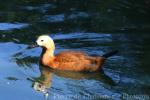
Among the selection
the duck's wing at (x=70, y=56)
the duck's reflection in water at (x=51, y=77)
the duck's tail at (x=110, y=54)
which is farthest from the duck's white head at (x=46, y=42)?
the duck's tail at (x=110, y=54)

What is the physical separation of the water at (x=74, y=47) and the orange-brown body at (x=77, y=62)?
0.14 metres

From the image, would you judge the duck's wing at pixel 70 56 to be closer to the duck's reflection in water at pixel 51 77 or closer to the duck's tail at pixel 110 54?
the duck's reflection in water at pixel 51 77

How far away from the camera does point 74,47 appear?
14.1 meters

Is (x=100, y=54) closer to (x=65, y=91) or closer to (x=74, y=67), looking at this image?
(x=74, y=67)

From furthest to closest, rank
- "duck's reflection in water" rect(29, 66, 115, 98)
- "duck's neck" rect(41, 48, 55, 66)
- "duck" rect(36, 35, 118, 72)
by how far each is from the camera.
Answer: "duck's neck" rect(41, 48, 55, 66) → "duck" rect(36, 35, 118, 72) → "duck's reflection in water" rect(29, 66, 115, 98)

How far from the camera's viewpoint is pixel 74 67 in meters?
13.1

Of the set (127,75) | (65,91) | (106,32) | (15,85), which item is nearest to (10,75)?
(15,85)

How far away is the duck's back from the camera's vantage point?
512 inches

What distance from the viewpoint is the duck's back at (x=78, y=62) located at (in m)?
13.0

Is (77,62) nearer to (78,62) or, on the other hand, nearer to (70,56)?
(78,62)

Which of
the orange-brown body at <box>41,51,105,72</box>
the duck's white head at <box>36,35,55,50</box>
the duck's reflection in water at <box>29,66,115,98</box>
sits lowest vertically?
the duck's reflection in water at <box>29,66,115,98</box>

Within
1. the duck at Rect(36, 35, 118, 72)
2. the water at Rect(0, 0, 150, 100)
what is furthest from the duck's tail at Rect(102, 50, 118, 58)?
the water at Rect(0, 0, 150, 100)

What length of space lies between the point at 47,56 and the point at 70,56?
518mm

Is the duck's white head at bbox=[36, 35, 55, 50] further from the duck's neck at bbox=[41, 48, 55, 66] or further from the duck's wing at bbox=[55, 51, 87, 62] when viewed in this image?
the duck's wing at bbox=[55, 51, 87, 62]
